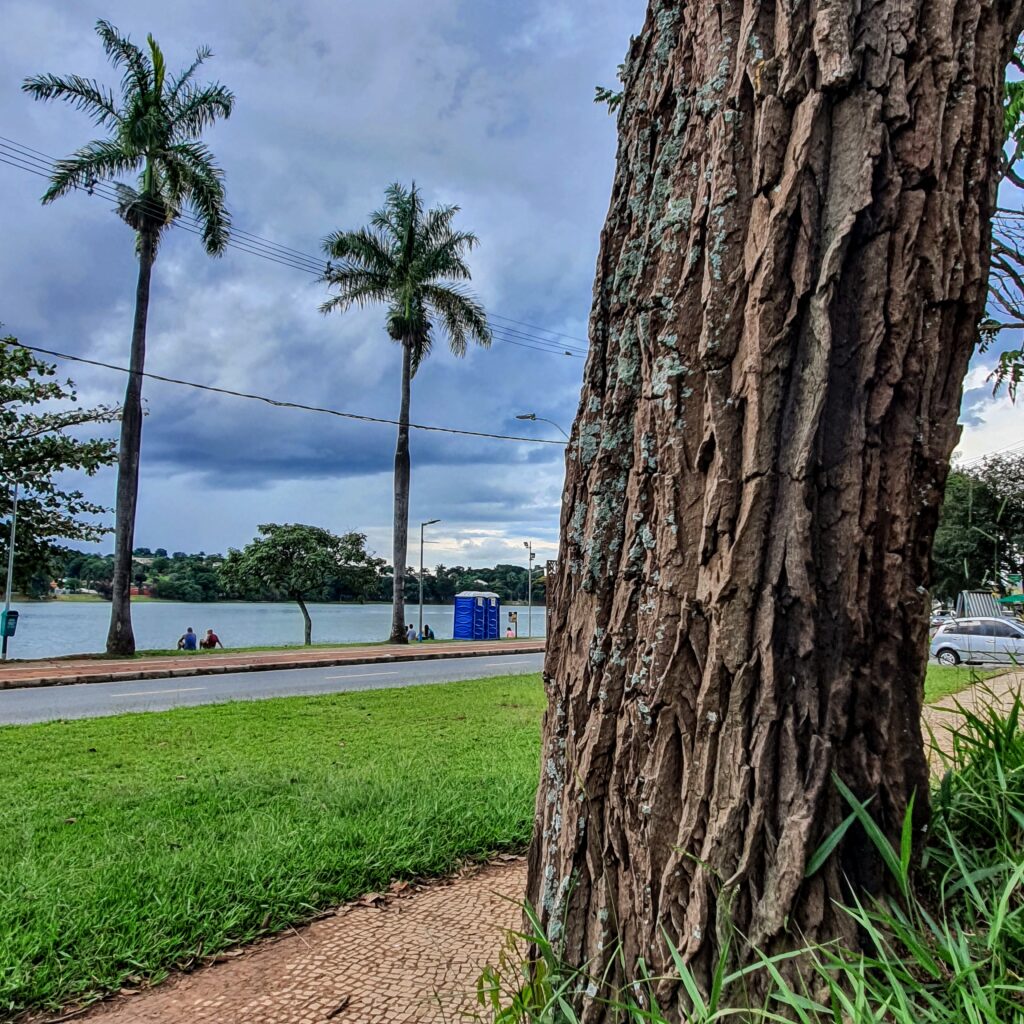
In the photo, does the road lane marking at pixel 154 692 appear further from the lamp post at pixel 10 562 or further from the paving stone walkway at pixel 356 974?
the paving stone walkway at pixel 356 974

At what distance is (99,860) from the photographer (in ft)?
10.7

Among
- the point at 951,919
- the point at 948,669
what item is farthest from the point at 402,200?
the point at 951,919

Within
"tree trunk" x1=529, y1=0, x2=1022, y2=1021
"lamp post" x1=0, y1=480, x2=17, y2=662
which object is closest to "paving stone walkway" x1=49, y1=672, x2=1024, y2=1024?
"tree trunk" x1=529, y1=0, x2=1022, y2=1021

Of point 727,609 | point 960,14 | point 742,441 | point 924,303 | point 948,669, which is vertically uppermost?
point 960,14

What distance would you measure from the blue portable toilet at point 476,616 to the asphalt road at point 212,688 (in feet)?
46.7

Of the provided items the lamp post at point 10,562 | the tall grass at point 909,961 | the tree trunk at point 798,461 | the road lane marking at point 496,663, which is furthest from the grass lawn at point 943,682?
the lamp post at point 10,562

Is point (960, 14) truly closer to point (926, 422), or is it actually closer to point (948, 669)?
point (926, 422)

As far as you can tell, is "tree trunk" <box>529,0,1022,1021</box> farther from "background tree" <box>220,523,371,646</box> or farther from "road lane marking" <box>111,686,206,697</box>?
"background tree" <box>220,523,371,646</box>

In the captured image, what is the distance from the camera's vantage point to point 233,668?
607 inches

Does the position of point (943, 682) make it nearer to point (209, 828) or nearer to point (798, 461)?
point (209, 828)

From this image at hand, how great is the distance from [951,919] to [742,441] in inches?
44.3

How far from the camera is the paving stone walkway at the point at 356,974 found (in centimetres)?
208

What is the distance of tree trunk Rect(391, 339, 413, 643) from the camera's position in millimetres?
24375

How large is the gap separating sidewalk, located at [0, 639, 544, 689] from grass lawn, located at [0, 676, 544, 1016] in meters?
6.71
